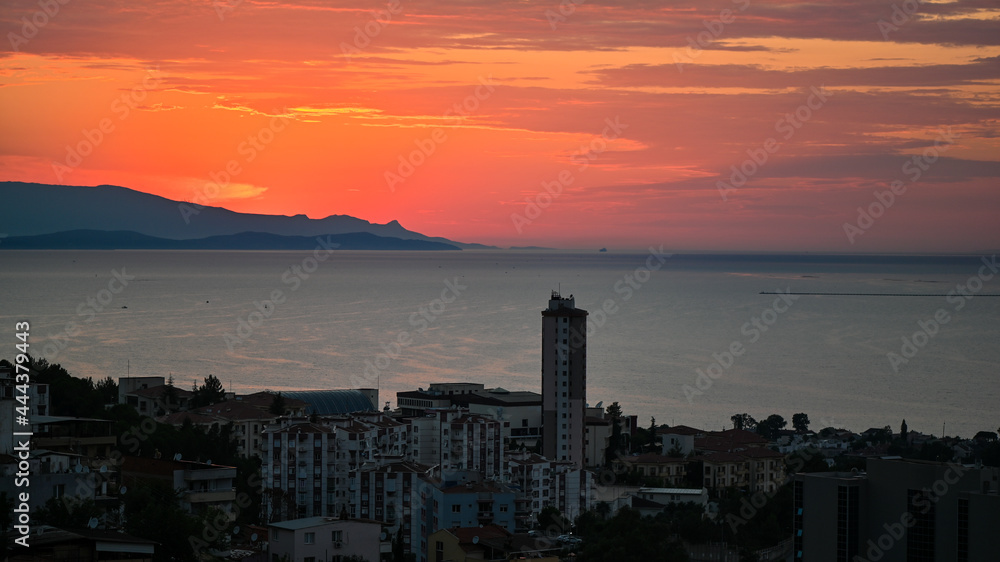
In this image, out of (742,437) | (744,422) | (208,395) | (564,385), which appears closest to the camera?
(742,437)

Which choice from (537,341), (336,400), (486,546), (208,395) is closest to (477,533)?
(486,546)

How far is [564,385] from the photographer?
124ft

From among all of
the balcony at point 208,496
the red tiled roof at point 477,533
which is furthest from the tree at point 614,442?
the balcony at point 208,496

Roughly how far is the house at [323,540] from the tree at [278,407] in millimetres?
19137

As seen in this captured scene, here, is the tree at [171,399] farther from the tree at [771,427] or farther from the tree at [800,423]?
the tree at [800,423]

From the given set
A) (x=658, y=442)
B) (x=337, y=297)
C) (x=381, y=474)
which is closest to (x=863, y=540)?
(x=381, y=474)

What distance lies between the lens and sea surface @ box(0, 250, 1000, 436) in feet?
181

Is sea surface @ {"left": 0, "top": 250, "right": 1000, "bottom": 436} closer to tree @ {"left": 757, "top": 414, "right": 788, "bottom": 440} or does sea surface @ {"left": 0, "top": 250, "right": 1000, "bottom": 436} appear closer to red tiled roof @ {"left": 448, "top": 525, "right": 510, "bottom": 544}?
tree @ {"left": 757, "top": 414, "right": 788, "bottom": 440}

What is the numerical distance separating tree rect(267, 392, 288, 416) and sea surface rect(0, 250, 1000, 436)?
15825 millimetres

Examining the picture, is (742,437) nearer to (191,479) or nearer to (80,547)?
(191,479)

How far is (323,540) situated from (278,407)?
20.3m

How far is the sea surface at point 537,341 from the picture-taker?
181 feet

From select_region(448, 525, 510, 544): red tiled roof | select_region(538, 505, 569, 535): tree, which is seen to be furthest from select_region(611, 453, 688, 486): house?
select_region(448, 525, 510, 544): red tiled roof

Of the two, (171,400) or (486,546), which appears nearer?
(486,546)
